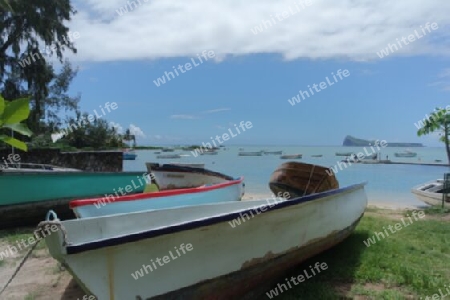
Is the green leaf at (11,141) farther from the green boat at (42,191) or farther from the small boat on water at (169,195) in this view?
the green boat at (42,191)

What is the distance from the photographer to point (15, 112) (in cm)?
130

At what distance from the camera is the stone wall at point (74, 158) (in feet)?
52.4

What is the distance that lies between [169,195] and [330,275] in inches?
99.7

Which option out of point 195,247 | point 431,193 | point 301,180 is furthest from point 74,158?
point 195,247

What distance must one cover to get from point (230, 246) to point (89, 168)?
15173 millimetres

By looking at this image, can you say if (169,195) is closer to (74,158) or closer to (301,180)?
(301,180)

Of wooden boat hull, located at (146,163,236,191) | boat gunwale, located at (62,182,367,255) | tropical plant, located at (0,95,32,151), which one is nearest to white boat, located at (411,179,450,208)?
wooden boat hull, located at (146,163,236,191)

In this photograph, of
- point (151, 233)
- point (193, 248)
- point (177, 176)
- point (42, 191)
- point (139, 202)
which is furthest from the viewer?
point (177, 176)

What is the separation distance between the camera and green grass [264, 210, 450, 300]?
15.3ft

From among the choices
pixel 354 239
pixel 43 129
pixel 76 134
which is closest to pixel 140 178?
pixel 354 239

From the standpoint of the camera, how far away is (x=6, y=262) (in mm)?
5855

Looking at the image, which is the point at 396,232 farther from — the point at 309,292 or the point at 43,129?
the point at 43,129

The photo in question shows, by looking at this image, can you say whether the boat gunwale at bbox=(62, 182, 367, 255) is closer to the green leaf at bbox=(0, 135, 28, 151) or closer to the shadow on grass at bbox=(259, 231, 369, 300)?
the shadow on grass at bbox=(259, 231, 369, 300)

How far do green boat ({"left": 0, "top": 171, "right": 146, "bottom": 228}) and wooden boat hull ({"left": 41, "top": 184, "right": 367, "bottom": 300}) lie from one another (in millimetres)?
5387
